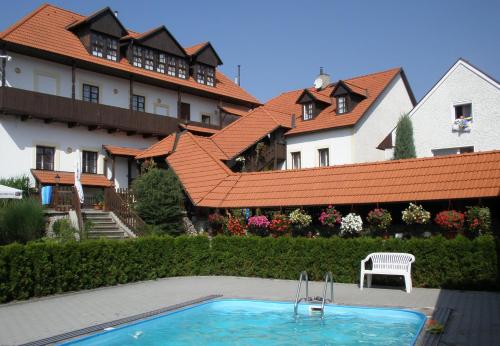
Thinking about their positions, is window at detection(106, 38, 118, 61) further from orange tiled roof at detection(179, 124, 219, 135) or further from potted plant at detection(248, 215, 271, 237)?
potted plant at detection(248, 215, 271, 237)

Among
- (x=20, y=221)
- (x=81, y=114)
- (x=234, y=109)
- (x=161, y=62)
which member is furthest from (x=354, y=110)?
(x=20, y=221)

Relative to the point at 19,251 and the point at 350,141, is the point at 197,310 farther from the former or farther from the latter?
the point at 350,141

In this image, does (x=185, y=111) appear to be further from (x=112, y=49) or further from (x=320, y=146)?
(x=320, y=146)

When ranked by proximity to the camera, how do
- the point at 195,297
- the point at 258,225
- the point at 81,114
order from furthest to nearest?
the point at 81,114
the point at 258,225
the point at 195,297

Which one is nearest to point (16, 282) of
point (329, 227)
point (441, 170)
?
point (329, 227)

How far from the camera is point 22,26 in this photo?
2664 cm

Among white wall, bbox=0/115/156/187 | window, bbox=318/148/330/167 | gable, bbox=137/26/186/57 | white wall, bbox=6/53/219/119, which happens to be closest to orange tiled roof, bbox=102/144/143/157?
white wall, bbox=0/115/156/187

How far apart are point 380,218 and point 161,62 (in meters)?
21.8

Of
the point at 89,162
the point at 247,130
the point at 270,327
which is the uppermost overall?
the point at 247,130

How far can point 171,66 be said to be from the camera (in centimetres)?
3359

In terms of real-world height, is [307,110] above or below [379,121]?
above

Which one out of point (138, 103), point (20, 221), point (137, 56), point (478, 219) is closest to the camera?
point (478, 219)

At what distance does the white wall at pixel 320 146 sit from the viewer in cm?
3149

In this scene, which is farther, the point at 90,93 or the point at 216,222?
the point at 90,93
